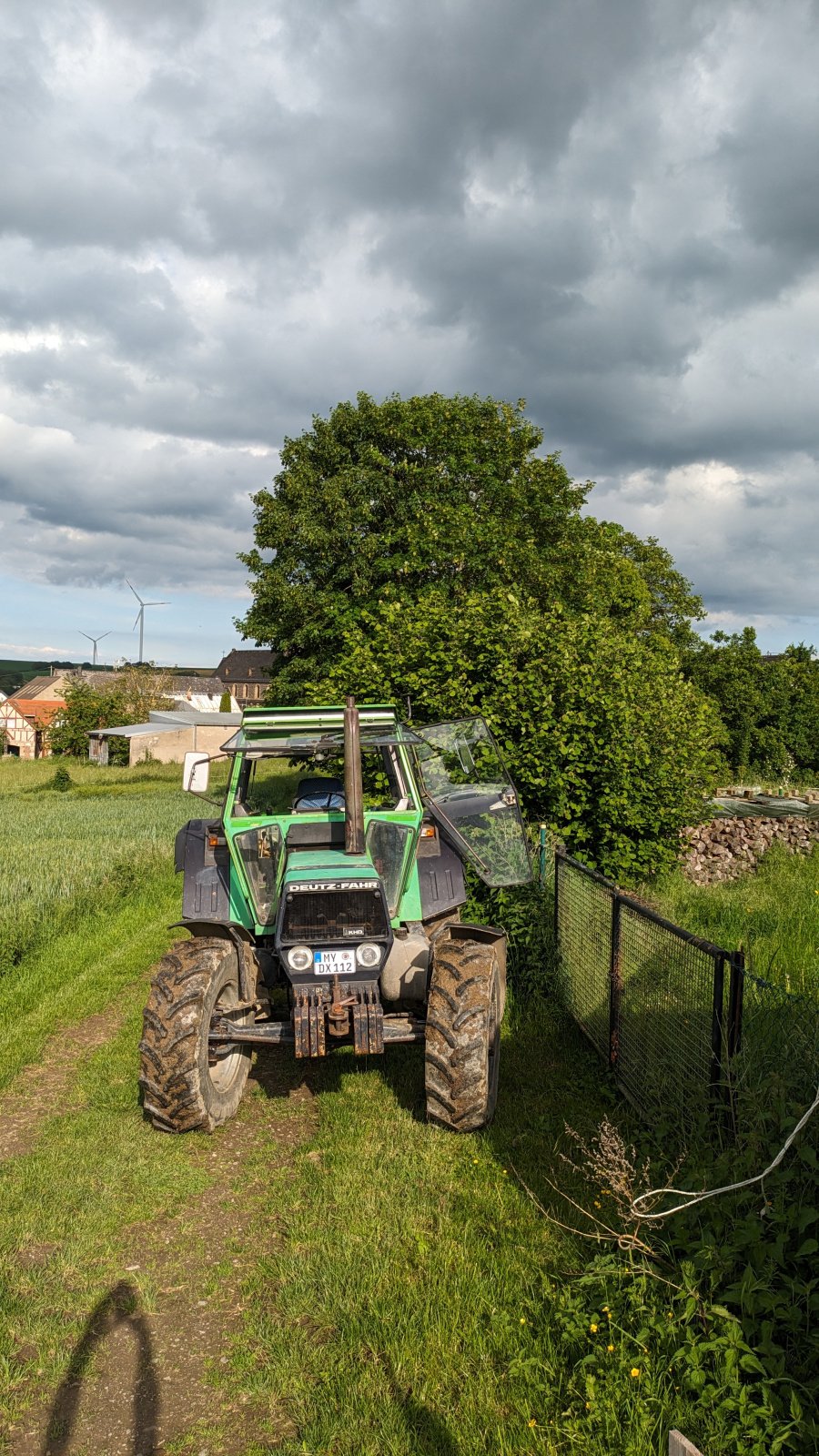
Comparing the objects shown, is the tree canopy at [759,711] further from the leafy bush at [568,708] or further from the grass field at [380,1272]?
the grass field at [380,1272]

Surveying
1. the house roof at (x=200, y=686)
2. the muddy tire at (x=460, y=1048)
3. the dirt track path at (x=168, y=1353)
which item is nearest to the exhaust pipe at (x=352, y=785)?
the muddy tire at (x=460, y=1048)

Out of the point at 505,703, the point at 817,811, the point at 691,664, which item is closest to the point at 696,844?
the point at 817,811

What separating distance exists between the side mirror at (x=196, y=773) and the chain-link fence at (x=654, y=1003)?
299 cm

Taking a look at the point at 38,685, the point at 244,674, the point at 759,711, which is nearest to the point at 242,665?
the point at 244,674

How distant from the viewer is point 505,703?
32.6 ft

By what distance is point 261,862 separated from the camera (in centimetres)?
616

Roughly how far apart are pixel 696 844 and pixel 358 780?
968 centimetres

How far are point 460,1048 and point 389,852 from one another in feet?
4.74

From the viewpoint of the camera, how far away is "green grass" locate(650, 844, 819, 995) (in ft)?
23.9

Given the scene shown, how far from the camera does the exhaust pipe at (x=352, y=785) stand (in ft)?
18.7

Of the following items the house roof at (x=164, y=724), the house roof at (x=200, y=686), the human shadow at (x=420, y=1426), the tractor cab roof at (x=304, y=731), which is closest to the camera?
the human shadow at (x=420, y=1426)

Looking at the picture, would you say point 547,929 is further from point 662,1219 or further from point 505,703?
point 662,1219

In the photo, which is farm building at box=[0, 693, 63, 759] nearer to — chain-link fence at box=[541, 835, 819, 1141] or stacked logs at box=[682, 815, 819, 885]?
stacked logs at box=[682, 815, 819, 885]

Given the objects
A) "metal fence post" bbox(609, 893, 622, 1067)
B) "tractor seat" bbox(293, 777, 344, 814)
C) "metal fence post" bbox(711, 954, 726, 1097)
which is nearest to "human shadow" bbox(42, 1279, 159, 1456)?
"metal fence post" bbox(711, 954, 726, 1097)
